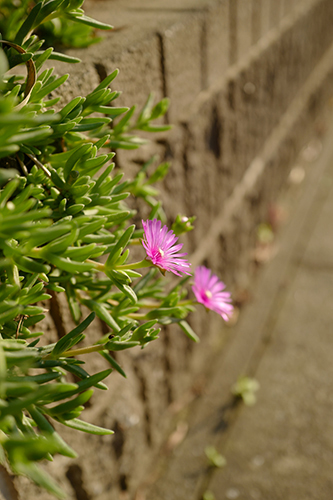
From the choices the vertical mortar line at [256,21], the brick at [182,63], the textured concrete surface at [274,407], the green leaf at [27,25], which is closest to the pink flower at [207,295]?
the green leaf at [27,25]

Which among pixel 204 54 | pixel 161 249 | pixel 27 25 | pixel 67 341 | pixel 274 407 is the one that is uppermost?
pixel 27 25

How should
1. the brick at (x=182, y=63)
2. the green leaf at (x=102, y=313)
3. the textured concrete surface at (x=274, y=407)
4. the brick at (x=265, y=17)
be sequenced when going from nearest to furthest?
the green leaf at (x=102, y=313) → the brick at (x=182, y=63) → the textured concrete surface at (x=274, y=407) → the brick at (x=265, y=17)

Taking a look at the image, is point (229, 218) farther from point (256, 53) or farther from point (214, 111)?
point (256, 53)

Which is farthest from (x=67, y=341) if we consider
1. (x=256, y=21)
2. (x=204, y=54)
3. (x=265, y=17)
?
(x=265, y=17)

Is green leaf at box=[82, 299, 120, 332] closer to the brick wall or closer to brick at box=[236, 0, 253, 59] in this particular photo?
the brick wall

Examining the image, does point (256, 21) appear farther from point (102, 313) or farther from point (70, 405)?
point (70, 405)

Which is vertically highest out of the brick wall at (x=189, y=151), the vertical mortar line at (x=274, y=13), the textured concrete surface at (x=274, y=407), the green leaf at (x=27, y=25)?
the green leaf at (x=27, y=25)

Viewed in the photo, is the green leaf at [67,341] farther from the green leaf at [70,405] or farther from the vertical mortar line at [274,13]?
the vertical mortar line at [274,13]
